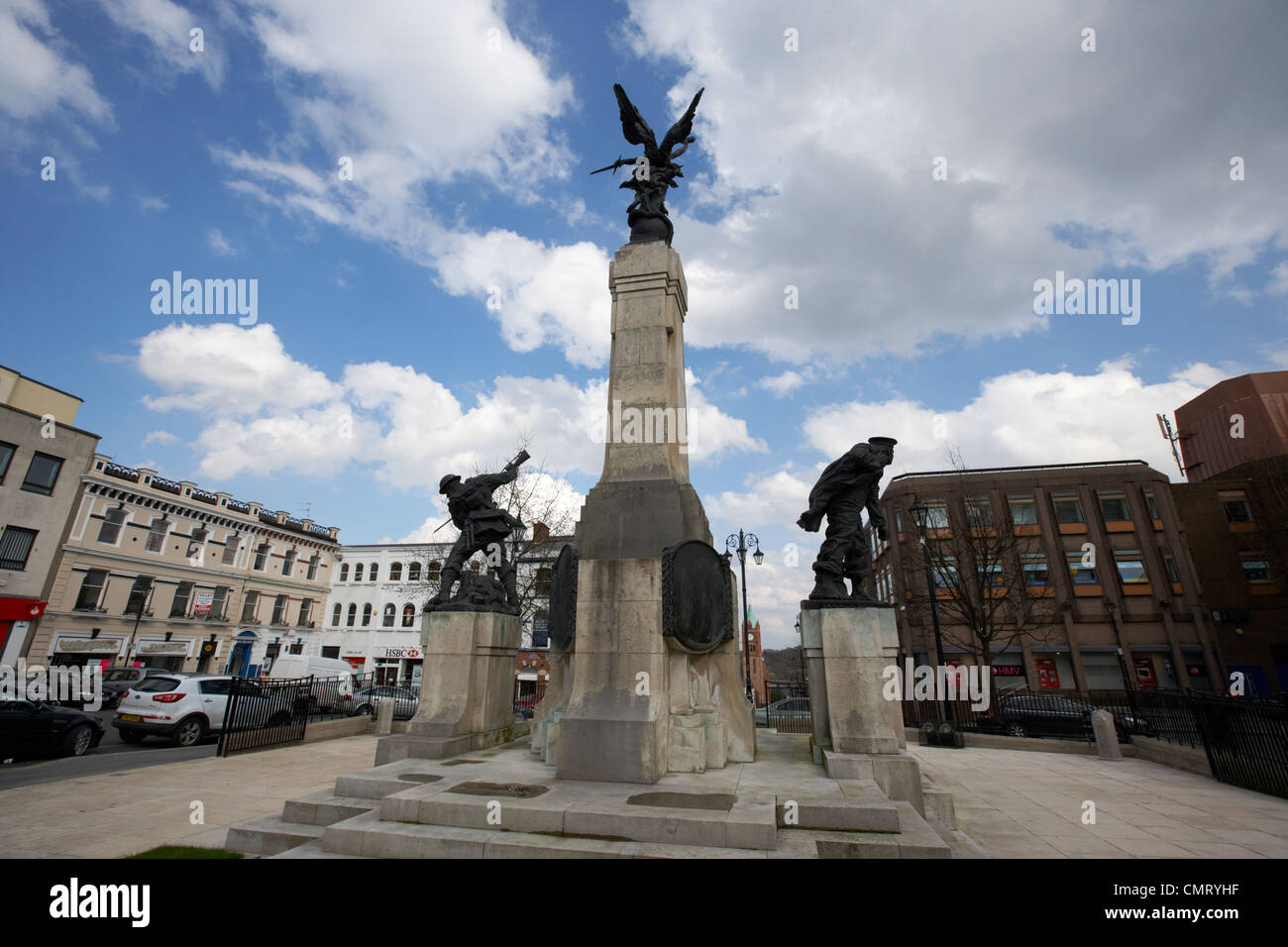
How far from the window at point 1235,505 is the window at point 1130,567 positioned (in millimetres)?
8011

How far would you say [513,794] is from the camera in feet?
18.8

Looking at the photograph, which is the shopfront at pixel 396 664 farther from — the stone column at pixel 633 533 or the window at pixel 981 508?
the stone column at pixel 633 533

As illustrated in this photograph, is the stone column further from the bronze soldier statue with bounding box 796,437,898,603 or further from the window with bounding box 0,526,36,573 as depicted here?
the window with bounding box 0,526,36,573

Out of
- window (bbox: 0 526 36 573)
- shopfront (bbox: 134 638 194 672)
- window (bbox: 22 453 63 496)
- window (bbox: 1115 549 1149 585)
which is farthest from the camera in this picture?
window (bbox: 1115 549 1149 585)

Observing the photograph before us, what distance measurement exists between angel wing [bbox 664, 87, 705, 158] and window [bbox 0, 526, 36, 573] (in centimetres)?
3839

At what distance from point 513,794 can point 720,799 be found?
204 cm

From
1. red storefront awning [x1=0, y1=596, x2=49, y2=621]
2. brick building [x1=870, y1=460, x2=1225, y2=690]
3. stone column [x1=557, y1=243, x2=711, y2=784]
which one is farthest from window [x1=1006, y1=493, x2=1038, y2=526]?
red storefront awning [x1=0, y1=596, x2=49, y2=621]

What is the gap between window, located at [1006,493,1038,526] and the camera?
4284 cm

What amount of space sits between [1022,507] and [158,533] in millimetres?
60613

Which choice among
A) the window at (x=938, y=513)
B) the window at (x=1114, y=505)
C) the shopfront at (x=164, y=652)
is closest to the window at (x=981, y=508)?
the window at (x=938, y=513)

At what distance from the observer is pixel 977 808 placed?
30.2 ft

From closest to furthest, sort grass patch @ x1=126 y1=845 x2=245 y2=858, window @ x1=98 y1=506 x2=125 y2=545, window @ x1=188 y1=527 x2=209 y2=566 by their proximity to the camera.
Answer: grass patch @ x1=126 y1=845 x2=245 y2=858, window @ x1=98 y1=506 x2=125 y2=545, window @ x1=188 y1=527 x2=209 y2=566
